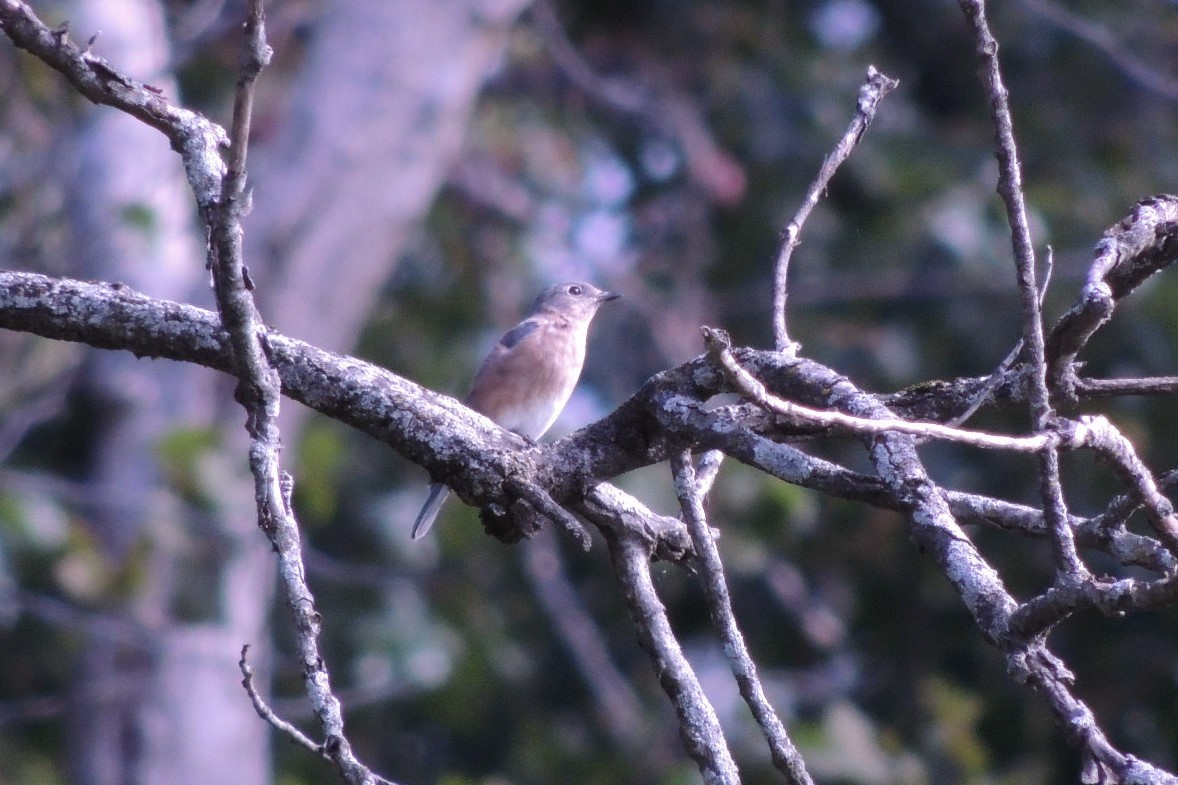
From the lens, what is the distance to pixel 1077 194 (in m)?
10.8

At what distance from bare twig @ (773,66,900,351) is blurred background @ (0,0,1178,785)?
4693mm

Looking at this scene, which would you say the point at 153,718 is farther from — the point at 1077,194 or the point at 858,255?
the point at 1077,194

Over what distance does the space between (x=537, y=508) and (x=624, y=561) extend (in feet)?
0.60

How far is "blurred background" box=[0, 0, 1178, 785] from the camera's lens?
27.4 feet

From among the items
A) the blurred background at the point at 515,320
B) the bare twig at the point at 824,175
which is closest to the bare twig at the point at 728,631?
the bare twig at the point at 824,175

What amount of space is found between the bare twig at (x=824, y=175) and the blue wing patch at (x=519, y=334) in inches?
165

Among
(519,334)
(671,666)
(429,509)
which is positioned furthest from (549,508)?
(519,334)

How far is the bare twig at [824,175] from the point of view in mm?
2797

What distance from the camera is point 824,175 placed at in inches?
110

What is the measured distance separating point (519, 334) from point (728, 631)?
488 cm

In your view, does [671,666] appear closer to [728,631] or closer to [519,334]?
[728,631]

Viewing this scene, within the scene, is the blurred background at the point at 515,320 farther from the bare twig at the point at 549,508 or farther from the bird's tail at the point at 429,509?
the bare twig at the point at 549,508

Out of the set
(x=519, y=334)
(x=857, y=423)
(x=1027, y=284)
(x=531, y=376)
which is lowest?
(x=857, y=423)

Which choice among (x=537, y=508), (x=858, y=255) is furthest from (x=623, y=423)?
(x=858, y=255)
